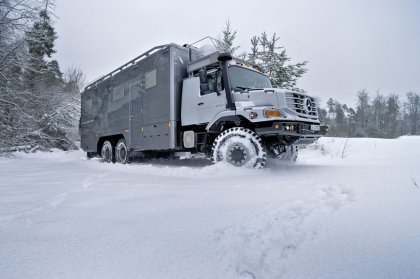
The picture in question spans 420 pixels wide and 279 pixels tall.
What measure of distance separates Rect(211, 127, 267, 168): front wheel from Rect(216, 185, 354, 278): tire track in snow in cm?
274

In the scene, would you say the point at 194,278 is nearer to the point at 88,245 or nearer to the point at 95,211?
the point at 88,245

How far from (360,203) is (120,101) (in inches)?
341

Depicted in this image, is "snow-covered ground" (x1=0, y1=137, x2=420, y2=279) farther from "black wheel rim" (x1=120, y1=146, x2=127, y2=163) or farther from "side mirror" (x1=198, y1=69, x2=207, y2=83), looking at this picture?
"black wheel rim" (x1=120, y1=146, x2=127, y2=163)

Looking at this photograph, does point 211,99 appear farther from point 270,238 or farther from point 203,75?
point 270,238

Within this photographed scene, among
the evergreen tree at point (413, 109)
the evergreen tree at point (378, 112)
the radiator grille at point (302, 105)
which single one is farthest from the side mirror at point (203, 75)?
the evergreen tree at point (413, 109)

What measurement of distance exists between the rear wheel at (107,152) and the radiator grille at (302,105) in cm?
736

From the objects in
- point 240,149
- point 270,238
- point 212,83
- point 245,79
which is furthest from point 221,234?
point 245,79

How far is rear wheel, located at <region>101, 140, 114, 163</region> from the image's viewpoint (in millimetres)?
10197

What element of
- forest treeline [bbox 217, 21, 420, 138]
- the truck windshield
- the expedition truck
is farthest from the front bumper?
forest treeline [bbox 217, 21, 420, 138]

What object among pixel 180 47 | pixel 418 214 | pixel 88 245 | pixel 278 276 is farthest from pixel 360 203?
pixel 180 47

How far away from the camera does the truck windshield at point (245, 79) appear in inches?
247

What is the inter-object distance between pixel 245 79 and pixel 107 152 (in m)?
6.81

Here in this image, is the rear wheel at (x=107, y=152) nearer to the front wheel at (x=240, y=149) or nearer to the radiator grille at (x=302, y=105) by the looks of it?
the front wheel at (x=240, y=149)

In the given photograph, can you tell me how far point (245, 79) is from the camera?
658cm
